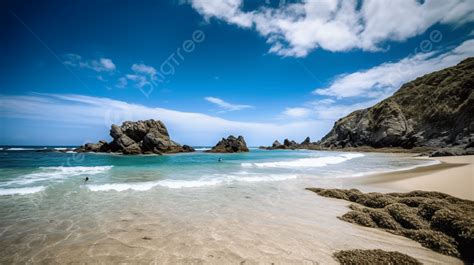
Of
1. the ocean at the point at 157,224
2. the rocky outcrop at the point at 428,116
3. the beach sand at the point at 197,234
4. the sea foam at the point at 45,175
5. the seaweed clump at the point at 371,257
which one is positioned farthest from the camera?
the rocky outcrop at the point at 428,116

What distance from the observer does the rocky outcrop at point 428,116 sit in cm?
4725

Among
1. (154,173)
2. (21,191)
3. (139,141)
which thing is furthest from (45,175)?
(139,141)

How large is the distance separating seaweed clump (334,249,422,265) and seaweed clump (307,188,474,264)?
1228 millimetres

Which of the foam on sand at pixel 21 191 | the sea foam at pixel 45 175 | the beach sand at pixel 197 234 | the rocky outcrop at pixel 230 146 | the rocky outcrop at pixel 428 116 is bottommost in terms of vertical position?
the beach sand at pixel 197 234

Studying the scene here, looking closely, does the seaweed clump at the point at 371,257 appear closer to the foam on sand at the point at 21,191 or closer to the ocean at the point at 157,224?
the ocean at the point at 157,224

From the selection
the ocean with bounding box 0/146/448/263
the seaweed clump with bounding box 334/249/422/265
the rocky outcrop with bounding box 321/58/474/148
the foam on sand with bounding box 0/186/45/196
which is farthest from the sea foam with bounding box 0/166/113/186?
the rocky outcrop with bounding box 321/58/474/148

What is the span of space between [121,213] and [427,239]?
8.65m

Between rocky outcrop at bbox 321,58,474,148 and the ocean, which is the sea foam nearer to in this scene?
the ocean

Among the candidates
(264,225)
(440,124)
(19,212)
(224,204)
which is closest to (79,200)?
(19,212)

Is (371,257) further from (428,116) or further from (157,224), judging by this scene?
(428,116)

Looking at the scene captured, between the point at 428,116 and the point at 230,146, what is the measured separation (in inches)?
2247

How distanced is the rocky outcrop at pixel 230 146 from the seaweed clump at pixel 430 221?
5844 centimetres

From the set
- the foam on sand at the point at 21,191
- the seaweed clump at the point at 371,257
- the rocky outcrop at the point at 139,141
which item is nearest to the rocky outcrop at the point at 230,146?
the rocky outcrop at the point at 139,141

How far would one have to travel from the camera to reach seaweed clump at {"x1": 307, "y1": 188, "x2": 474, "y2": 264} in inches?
173
